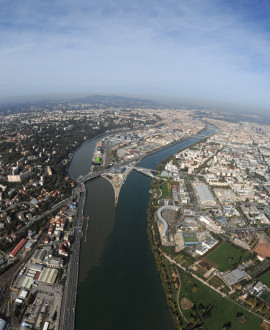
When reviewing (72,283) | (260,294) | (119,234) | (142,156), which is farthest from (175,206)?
(142,156)

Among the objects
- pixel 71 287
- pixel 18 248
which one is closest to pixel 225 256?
pixel 71 287

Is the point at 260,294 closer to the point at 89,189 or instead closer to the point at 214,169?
the point at 89,189

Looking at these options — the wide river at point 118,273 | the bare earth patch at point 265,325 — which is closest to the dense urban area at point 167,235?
the bare earth patch at point 265,325

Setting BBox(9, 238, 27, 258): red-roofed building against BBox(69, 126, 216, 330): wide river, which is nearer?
BBox(69, 126, 216, 330): wide river

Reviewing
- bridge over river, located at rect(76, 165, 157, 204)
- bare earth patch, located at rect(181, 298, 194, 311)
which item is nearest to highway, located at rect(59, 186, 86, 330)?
bare earth patch, located at rect(181, 298, 194, 311)

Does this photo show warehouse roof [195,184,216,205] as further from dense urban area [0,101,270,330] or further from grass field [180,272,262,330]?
grass field [180,272,262,330]

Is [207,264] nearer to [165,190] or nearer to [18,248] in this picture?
[165,190]
